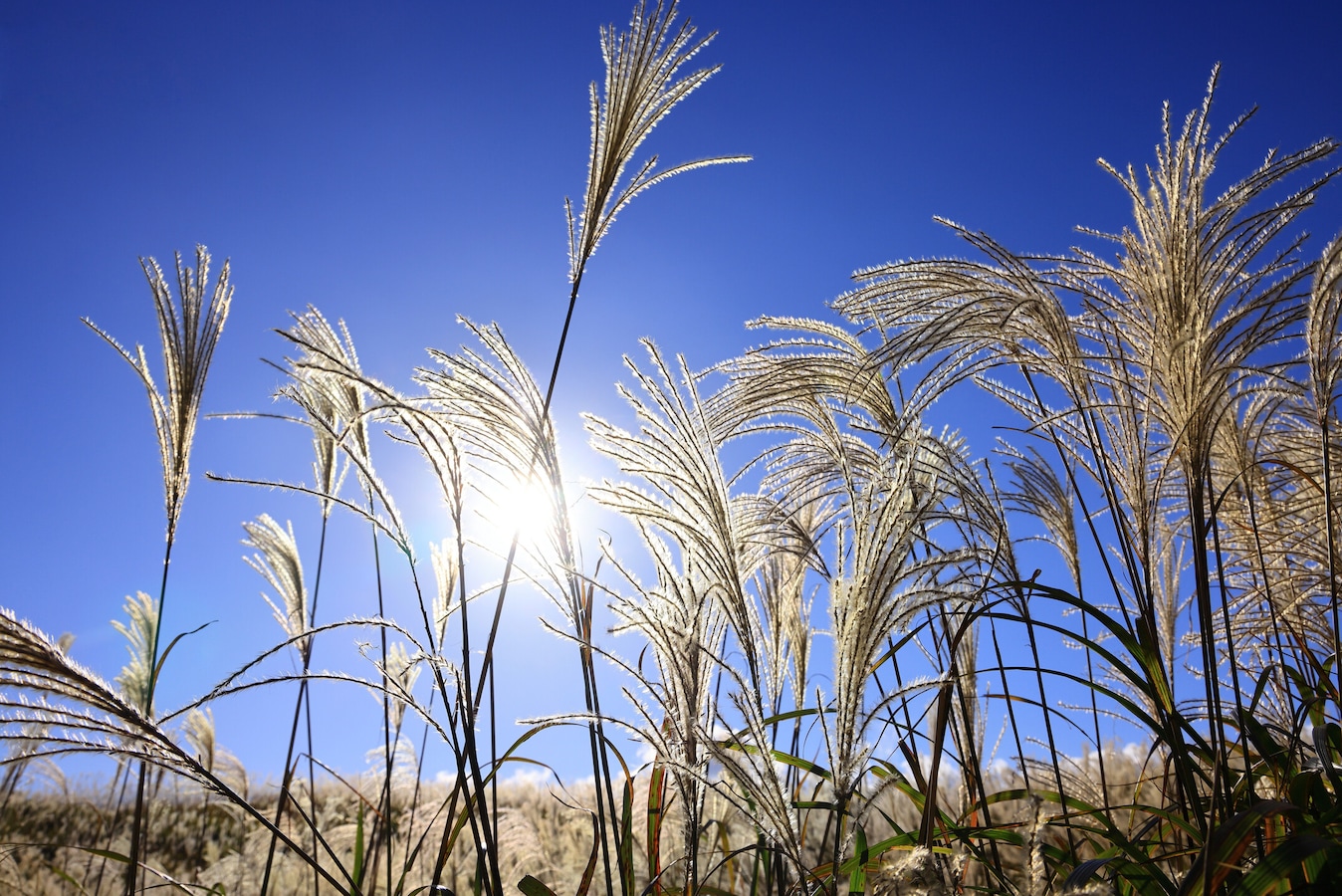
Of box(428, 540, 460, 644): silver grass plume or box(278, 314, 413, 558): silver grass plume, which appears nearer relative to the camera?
box(278, 314, 413, 558): silver grass plume

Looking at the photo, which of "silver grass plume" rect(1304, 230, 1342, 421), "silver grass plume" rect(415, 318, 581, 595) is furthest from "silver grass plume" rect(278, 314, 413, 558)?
"silver grass plume" rect(1304, 230, 1342, 421)

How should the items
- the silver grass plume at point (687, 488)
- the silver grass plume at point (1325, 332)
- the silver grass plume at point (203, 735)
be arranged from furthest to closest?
the silver grass plume at point (203, 735) → the silver grass plume at point (1325, 332) → the silver grass plume at point (687, 488)

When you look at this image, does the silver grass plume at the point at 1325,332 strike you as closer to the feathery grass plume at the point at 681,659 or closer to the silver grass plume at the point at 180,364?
the feathery grass plume at the point at 681,659

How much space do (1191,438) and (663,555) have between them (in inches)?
49.5

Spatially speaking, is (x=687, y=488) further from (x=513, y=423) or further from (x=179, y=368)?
(x=179, y=368)

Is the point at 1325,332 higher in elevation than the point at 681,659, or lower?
higher

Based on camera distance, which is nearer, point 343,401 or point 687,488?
point 687,488

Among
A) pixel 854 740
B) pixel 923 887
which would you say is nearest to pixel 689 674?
pixel 854 740

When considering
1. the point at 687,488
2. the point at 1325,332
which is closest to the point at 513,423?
the point at 687,488

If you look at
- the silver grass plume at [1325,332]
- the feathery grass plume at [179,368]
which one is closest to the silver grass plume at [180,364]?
the feathery grass plume at [179,368]

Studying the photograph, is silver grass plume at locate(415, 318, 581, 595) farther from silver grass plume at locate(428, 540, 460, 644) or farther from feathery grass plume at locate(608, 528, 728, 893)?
silver grass plume at locate(428, 540, 460, 644)

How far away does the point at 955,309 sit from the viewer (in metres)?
1.92

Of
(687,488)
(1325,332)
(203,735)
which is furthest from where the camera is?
(203,735)

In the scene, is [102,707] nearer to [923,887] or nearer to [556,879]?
[923,887]
